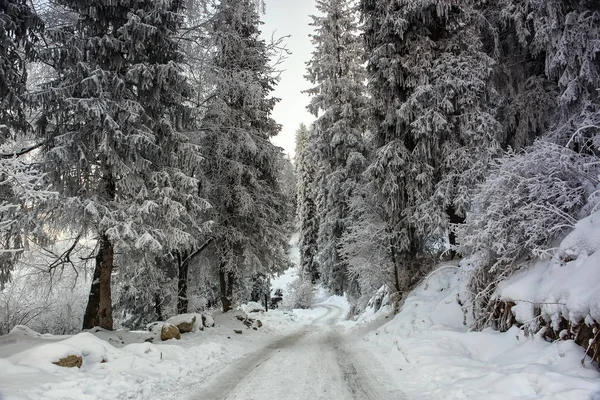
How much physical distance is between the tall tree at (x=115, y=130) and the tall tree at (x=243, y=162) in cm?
377

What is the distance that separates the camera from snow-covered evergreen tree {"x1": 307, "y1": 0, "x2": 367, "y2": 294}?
59.2ft

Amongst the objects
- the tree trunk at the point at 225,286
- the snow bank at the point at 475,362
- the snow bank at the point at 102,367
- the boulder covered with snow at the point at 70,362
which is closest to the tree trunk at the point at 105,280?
the snow bank at the point at 102,367

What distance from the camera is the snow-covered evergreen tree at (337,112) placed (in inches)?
710

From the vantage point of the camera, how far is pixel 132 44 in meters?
8.36

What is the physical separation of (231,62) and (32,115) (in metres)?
7.84

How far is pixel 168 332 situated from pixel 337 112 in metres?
13.3

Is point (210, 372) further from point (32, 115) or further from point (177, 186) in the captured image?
point (32, 115)

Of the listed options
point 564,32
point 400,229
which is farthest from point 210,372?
point 564,32

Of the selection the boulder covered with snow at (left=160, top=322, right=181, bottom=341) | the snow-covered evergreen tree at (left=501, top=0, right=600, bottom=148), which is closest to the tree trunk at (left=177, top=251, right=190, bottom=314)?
the boulder covered with snow at (left=160, top=322, right=181, bottom=341)

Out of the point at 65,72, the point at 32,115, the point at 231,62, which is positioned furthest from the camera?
the point at 231,62

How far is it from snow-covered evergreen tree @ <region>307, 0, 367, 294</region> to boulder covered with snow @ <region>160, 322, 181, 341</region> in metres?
9.46

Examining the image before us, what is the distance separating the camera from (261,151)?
14.7 meters

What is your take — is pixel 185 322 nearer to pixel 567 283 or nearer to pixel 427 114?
pixel 567 283

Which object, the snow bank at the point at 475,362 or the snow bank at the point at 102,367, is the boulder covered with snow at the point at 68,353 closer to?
the snow bank at the point at 102,367
